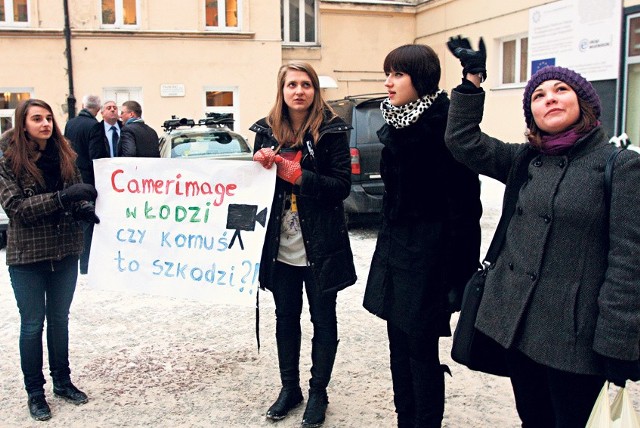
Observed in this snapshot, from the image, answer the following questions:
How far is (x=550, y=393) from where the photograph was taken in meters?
2.51

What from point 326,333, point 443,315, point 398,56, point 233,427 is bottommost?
point 233,427

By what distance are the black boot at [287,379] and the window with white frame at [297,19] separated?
59.5 ft

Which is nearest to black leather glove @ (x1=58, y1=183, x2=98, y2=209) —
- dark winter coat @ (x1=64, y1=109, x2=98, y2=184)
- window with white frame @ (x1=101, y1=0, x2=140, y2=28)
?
dark winter coat @ (x1=64, y1=109, x2=98, y2=184)

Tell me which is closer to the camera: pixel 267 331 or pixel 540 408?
pixel 540 408

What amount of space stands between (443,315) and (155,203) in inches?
77.0

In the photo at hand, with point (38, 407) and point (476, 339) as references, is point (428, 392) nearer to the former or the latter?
point (476, 339)

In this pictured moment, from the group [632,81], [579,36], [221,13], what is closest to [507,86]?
[579,36]

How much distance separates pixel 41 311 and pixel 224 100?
1510 centimetres

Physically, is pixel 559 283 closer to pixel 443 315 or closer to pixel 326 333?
pixel 443 315

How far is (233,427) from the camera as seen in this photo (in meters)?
3.72

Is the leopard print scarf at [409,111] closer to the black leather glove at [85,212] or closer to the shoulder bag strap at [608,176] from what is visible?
the shoulder bag strap at [608,176]

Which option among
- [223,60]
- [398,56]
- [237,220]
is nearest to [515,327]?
[398,56]

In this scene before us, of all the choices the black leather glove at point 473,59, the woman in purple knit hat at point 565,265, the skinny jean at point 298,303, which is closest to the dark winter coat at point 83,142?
the skinny jean at point 298,303

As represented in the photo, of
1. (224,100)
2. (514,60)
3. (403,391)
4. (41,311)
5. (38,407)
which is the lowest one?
(38,407)
